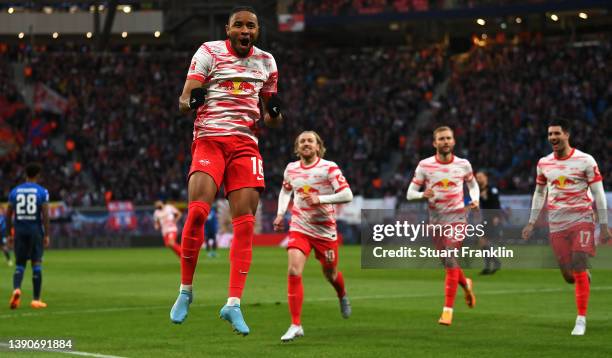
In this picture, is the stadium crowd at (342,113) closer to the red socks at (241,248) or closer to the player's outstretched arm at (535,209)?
the player's outstretched arm at (535,209)

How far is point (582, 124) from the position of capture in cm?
4728

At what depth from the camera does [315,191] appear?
1434cm

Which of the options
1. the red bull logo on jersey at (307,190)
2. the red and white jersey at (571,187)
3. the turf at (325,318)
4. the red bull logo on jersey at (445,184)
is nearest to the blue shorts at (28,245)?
the turf at (325,318)

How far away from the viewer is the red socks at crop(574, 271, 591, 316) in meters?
13.5

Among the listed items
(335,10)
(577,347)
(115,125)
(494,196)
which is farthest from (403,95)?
(577,347)

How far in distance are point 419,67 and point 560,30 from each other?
27.2 feet

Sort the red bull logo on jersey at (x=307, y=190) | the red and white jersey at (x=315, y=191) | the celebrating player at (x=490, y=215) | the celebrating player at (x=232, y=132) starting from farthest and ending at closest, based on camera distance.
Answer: the celebrating player at (x=490, y=215), the red bull logo on jersey at (x=307, y=190), the red and white jersey at (x=315, y=191), the celebrating player at (x=232, y=132)

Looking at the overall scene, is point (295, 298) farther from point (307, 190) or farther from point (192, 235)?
point (192, 235)

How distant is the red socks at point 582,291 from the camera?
13.5 metres

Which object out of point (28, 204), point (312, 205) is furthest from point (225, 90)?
point (28, 204)

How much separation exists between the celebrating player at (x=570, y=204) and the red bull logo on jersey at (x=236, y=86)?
5.65m

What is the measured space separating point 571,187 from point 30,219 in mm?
9662

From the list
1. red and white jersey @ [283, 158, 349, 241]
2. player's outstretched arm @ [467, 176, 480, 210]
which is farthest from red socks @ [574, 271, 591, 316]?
red and white jersey @ [283, 158, 349, 241]

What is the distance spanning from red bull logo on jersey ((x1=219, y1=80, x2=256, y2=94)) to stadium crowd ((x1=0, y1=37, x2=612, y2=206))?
36472 millimetres
